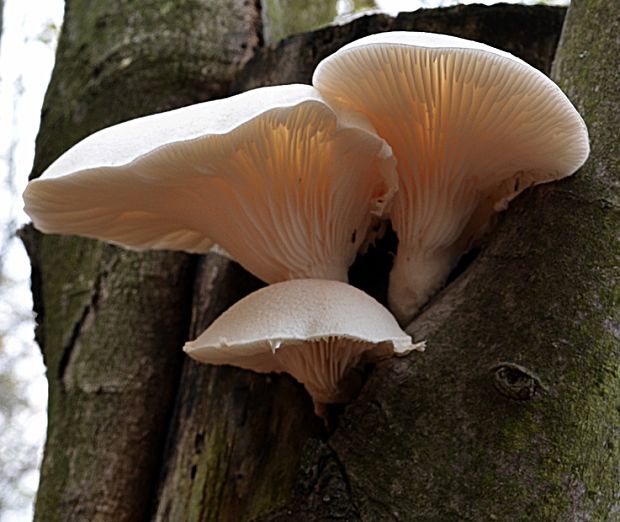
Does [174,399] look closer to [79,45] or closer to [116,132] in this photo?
[116,132]

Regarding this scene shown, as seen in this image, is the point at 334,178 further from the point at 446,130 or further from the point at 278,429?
the point at 278,429

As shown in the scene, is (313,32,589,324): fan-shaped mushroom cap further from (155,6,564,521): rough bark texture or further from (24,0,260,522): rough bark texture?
(24,0,260,522): rough bark texture

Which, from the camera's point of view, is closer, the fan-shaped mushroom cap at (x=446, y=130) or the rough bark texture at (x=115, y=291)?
the fan-shaped mushroom cap at (x=446, y=130)

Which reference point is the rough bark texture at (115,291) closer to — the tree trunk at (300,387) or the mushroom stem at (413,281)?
the tree trunk at (300,387)

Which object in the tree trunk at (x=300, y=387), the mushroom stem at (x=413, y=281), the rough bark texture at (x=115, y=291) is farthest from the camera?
the rough bark texture at (x=115, y=291)

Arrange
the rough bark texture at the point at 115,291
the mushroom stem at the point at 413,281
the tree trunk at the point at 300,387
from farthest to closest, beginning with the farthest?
the rough bark texture at the point at 115,291
the mushroom stem at the point at 413,281
the tree trunk at the point at 300,387

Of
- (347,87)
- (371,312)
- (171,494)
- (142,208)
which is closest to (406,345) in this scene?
(371,312)

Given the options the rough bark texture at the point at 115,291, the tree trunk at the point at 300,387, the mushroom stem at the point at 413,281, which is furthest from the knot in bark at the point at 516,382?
the rough bark texture at the point at 115,291

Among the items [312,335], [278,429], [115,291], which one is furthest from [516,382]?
[115,291]
